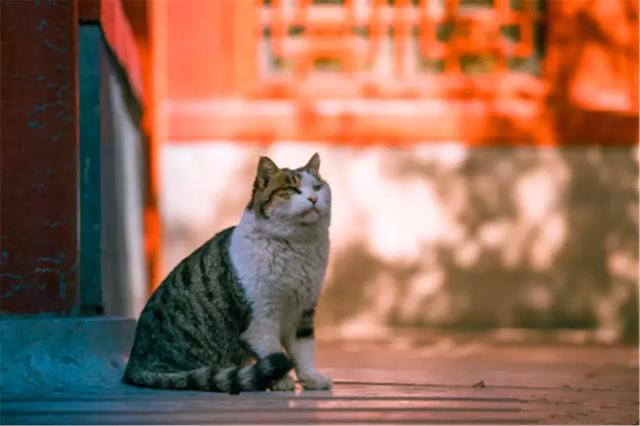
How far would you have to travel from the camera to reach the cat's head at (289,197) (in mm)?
4969

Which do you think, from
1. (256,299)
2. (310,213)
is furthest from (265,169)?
(256,299)

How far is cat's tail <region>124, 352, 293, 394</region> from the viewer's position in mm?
4723

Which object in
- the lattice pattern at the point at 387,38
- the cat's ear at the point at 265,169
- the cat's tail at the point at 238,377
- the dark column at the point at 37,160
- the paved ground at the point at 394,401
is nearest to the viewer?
the paved ground at the point at 394,401

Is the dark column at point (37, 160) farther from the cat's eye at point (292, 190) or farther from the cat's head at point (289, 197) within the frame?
the cat's eye at point (292, 190)

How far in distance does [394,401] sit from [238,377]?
601 millimetres

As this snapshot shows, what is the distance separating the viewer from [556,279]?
9914mm

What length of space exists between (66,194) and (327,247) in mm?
1128

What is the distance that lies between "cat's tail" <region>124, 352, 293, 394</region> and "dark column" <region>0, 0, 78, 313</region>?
0.69 m

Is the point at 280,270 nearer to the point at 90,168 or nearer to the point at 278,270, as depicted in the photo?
the point at 278,270

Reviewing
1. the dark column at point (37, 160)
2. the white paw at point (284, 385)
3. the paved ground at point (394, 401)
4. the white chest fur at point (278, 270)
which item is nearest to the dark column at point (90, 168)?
the dark column at point (37, 160)

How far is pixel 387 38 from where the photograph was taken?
33.4ft

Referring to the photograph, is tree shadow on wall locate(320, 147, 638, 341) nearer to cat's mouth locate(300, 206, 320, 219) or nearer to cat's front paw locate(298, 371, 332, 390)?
cat's front paw locate(298, 371, 332, 390)

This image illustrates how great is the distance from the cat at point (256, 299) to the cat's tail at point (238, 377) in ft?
0.14

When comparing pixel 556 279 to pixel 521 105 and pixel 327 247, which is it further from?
pixel 327 247
